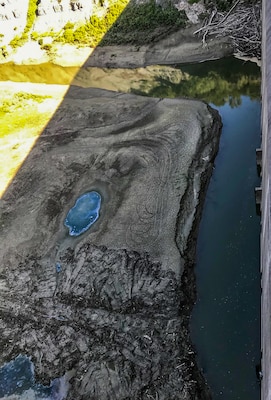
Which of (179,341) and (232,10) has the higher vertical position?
(232,10)

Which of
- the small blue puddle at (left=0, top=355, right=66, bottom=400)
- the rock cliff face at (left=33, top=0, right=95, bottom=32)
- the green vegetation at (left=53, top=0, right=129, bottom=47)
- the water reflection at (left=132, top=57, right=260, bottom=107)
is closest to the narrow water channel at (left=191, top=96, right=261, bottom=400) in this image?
the water reflection at (left=132, top=57, right=260, bottom=107)

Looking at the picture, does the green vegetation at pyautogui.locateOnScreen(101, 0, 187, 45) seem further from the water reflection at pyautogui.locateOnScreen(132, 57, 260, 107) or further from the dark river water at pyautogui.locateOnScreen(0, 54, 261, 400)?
the dark river water at pyautogui.locateOnScreen(0, 54, 261, 400)

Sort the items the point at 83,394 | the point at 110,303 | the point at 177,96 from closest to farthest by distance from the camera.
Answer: the point at 83,394 → the point at 110,303 → the point at 177,96

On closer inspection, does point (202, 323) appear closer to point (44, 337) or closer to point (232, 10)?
point (44, 337)

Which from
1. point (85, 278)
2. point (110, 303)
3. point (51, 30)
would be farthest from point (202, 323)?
point (51, 30)

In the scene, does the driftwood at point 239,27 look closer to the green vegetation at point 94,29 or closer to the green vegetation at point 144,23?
the green vegetation at point 144,23
